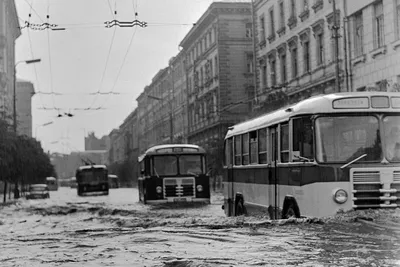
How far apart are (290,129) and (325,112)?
947mm

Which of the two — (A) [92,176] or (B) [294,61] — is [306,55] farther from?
(A) [92,176]

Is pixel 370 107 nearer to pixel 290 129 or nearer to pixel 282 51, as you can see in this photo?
pixel 290 129

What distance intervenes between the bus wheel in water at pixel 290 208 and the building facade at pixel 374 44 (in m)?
14.5

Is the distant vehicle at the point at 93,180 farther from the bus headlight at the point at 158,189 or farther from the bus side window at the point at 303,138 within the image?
the bus side window at the point at 303,138

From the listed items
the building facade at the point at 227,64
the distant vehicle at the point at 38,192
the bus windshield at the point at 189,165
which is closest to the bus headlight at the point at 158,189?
the bus windshield at the point at 189,165

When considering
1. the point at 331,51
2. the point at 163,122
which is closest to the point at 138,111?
the point at 163,122

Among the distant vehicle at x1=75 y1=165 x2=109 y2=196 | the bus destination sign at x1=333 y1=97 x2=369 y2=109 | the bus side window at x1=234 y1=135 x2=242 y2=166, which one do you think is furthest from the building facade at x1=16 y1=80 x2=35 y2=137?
the bus destination sign at x1=333 y1=97 x2=369 y2=109

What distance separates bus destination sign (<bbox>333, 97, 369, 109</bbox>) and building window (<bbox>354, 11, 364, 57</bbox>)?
72.5ft

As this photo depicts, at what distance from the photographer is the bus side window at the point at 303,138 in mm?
11836

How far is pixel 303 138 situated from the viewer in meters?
12.0

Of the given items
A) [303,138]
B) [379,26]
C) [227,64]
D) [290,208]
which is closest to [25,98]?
[227,64]

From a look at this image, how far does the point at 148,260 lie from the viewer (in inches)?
366

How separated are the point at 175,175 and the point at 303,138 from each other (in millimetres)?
14401

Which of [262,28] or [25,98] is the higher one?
[25,98]
